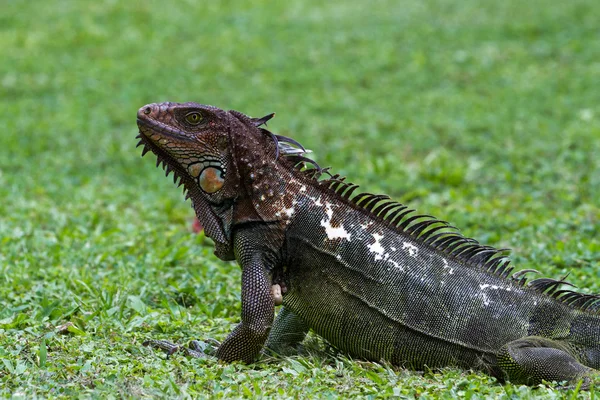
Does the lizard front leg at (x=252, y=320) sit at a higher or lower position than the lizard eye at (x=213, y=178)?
lower

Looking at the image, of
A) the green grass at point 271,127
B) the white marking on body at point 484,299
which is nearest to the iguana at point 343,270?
the white marking on body at point 484,299

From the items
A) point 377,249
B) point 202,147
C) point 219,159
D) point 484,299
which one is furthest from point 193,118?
point 484,299

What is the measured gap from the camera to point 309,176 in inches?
236

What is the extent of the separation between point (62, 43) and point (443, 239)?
1450 cm

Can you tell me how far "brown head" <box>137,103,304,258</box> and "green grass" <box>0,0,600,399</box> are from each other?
104 cm

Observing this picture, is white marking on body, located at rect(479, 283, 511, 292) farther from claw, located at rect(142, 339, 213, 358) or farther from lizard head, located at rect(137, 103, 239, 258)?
claw, located at rect(142, 339, 213, 358)

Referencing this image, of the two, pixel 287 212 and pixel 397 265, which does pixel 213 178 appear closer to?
pixel 287 212

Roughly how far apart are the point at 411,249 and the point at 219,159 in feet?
4.81

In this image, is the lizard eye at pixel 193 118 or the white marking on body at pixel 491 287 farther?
the lizard eye at pixel 193 118

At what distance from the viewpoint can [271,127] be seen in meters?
13.4

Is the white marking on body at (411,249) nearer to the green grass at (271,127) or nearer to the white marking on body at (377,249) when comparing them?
the white marking on body at (377,249)

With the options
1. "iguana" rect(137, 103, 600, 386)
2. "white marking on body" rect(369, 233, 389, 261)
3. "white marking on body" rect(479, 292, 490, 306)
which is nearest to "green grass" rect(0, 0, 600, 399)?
"iguana" rect(137, 103, 600, 386)

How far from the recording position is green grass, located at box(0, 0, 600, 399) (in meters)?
5.50

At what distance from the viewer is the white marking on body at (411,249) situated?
5.76 m
